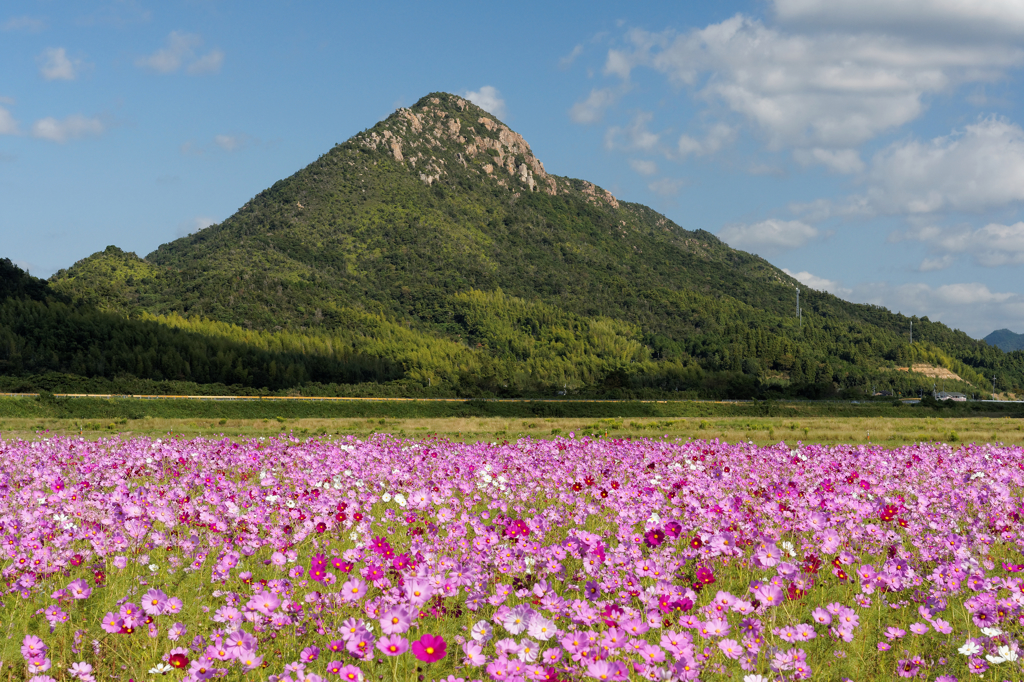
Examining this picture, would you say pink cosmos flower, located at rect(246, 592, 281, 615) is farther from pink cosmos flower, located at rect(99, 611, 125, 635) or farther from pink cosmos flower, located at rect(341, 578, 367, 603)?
pink cosmos flower, located at rect(99, 611, 125, 635)

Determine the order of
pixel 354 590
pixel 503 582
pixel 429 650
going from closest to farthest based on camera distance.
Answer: pixel 429 650 < pixel 354 590 < pixel 503 582

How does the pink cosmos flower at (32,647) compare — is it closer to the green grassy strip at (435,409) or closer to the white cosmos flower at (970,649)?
the white cosmos flower at (970,649)

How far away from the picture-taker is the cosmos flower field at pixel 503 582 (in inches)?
156

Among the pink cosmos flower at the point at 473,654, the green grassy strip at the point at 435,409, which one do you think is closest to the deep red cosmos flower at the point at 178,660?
the pink cosmos flower at the point at 473,654

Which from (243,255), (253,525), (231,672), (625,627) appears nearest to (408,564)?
(231,672)

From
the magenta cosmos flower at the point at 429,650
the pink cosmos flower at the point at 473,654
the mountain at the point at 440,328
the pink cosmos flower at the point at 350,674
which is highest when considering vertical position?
the mountain at the point at 440,328

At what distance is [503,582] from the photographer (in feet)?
17.9

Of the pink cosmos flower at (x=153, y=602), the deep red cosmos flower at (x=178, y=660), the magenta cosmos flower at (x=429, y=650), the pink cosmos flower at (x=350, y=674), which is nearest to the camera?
the magenta cosmos flower at (x=429, y=650)

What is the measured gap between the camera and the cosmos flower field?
3.96 metres

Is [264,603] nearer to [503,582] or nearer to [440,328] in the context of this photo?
[503,582]

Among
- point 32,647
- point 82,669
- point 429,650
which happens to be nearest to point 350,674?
point 429,650

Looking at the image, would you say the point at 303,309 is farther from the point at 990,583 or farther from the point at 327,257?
the point at 990,583

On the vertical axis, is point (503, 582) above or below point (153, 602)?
below

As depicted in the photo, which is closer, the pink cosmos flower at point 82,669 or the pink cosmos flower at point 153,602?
the pink cosmos flower at point 82,669
